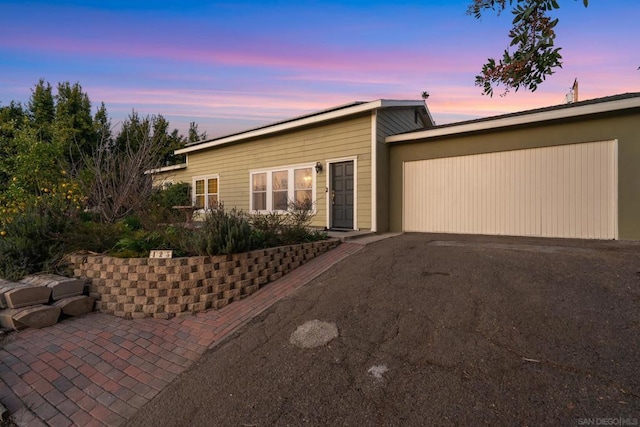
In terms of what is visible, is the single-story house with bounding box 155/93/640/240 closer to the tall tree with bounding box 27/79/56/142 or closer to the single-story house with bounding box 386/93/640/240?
the single-story house with bounding box 386/93/640/240

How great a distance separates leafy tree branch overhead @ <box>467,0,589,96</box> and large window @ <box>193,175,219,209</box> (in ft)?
38.7

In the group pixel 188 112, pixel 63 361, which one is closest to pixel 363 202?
pixel 63 361

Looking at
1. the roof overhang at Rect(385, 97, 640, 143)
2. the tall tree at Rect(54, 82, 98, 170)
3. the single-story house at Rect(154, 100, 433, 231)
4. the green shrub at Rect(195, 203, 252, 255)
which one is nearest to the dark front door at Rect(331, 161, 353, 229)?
the single-story house at Rect(154, 100, 433, 231)

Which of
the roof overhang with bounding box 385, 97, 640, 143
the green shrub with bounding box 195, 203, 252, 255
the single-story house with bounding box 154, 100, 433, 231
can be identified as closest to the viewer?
the green shrub with bounding box 195, 203, 252, 255

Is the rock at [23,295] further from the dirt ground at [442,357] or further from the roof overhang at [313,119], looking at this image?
the roof overhang at [313,119]

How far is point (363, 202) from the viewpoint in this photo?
867cm

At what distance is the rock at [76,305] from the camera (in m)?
4.62

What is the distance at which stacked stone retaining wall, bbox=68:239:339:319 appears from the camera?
14.8 feet

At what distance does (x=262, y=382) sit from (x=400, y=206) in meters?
7.25

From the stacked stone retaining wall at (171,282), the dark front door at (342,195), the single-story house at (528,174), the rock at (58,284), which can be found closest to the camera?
the stacked stone retaining wall at (171,282)

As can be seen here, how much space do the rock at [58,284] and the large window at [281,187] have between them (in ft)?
18.4

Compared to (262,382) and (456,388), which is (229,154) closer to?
(262,382)

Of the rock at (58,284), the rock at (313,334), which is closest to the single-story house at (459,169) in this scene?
the rock at (58,284)

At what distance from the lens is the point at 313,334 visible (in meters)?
3.40
